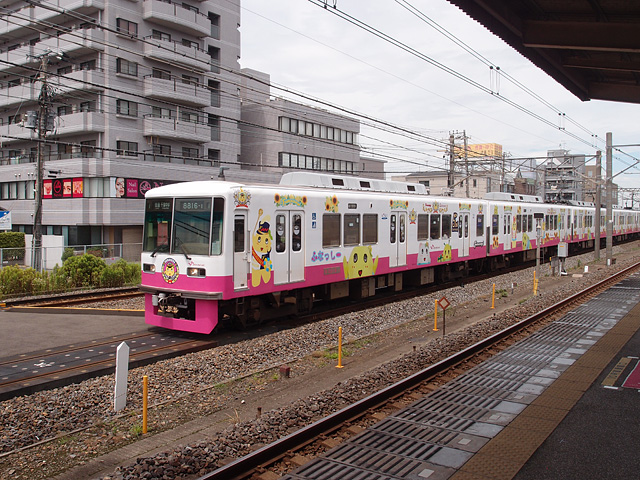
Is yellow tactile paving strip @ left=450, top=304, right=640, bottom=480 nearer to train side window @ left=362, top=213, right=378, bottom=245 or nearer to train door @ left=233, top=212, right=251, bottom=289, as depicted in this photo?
train door @ left=233, top=212, right=251, bottom=289

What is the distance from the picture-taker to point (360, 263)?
1548 cm

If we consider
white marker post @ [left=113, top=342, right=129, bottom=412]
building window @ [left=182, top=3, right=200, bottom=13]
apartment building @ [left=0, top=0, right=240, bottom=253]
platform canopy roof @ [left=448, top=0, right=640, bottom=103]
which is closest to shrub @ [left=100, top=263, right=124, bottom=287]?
apartment building @ [left=0, top=0, right=240, bottom=253]

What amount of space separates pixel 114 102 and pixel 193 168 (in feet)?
21.2

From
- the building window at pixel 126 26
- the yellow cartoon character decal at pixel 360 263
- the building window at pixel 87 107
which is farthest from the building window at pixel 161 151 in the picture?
the yellow cartoon character decal at pixel 360 263

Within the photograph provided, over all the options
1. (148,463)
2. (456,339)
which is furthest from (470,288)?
(148,463)

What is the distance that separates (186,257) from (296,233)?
291cm

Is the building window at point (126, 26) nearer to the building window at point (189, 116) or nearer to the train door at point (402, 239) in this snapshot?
the building window at point (189, 116)

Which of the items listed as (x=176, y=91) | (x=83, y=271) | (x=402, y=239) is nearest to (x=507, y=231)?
(x=402, y=239)

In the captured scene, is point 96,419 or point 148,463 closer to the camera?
point 148,463

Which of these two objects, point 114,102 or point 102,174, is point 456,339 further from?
point 114,102

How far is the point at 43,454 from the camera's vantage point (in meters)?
6.10

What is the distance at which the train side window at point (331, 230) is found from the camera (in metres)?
13.9

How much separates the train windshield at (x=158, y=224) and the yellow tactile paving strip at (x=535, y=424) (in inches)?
311

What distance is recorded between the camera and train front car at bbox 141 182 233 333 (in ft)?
35.9
